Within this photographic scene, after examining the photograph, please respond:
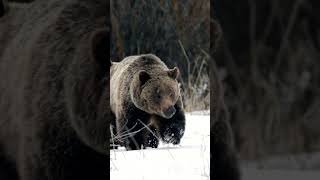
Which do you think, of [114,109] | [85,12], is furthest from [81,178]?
[114,109]

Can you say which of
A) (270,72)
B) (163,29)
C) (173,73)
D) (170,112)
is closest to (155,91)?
(173,73)

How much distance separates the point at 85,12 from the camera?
1907 millimetres

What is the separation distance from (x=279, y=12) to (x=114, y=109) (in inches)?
230

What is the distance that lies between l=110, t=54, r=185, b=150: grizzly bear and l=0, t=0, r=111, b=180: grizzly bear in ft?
15.9

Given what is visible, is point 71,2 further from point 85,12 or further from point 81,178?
point 81,178

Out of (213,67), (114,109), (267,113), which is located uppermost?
(213,67)

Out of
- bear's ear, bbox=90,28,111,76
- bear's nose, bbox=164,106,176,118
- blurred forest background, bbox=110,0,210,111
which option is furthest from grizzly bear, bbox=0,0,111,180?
blurred forest background, bbox=110,0,210,111

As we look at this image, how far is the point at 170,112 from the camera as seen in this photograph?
Result: 22.4ft

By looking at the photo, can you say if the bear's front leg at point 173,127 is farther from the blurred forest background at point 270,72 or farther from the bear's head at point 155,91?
the blurred forest background at point 270,72

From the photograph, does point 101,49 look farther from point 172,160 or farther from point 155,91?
point 155,91

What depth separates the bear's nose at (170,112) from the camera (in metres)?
6.76

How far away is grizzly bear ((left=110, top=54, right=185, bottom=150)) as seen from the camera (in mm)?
6934

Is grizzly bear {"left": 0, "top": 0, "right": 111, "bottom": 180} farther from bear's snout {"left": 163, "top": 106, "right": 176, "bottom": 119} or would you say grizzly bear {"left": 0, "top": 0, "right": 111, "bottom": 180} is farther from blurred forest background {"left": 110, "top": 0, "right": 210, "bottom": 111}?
blurred forest background {"left": 110, "top": 0, "right": 210, "bottom": 111}

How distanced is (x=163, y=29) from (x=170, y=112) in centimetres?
302
